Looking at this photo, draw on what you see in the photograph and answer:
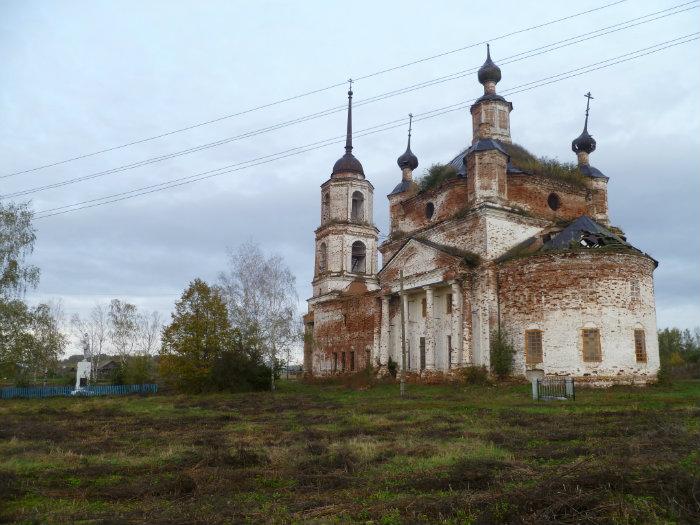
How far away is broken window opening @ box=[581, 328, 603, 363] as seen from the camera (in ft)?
80.7

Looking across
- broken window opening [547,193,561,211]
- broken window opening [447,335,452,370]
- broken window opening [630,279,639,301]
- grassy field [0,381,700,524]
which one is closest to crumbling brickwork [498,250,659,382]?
broken window opening [630,279,639,301]

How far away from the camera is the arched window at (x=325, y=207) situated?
41750 millimetres

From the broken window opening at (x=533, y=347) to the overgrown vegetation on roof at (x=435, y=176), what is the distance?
11074 millimetres

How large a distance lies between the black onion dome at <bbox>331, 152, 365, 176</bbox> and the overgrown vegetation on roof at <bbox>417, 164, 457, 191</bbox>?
6.77 m

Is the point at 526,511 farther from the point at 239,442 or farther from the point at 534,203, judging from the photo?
the point at 534,203

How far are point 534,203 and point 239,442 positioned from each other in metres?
23.8

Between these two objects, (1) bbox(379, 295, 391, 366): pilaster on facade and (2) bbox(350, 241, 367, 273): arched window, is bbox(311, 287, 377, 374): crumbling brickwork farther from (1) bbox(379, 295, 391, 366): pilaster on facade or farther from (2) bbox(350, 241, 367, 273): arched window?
(2) bbox(350, 241, 367, 273): arched window

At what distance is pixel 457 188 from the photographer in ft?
104

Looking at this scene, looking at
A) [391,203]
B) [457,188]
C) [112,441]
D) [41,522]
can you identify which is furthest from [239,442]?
[391,203]

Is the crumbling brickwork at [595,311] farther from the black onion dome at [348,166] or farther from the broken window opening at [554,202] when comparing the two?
the black onion dome at [348,166]

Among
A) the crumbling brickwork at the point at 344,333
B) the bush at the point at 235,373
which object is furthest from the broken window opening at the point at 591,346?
the bush at the point at 235,373

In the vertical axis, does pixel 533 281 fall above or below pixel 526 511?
above

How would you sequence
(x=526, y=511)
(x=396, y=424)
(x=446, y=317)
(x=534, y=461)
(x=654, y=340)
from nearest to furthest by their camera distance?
(x=526, y=511) → (x=534, y=461) → (x=396, y=424) → (x=654, y=340) → (x=446, y=317)

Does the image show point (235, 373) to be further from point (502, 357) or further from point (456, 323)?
point (502, 357)
